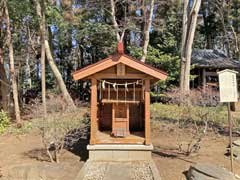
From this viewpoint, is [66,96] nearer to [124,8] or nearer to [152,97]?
[152,97]

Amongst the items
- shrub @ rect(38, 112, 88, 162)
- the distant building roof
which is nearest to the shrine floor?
shrub @ rect(38, 112, 88, 162)

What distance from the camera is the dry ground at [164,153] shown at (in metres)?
6.75

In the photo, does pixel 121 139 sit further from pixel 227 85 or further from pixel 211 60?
pixel 211 60

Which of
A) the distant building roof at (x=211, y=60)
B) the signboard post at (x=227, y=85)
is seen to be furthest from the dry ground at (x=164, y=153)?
the distant building roof at (x=211, y=60)

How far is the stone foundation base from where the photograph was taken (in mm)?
7164

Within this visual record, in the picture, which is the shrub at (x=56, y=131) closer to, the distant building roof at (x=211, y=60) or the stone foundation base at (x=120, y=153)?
the stone foundation base at (x=120, y=153)

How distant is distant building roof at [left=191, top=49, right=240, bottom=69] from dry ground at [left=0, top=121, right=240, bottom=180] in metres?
10.5

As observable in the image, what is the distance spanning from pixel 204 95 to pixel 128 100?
2.47 meters

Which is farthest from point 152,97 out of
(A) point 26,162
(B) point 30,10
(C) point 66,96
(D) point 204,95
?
(A) point 26,162

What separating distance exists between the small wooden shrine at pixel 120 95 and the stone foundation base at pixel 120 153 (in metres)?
0.21

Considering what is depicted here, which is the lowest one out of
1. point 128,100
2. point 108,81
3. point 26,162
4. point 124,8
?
point 26,162

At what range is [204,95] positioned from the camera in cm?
904

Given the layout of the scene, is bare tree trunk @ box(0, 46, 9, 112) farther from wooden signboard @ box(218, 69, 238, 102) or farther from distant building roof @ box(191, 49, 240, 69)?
distant building roof @ box(191, 49, 240, 69)

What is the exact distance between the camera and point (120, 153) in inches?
284
